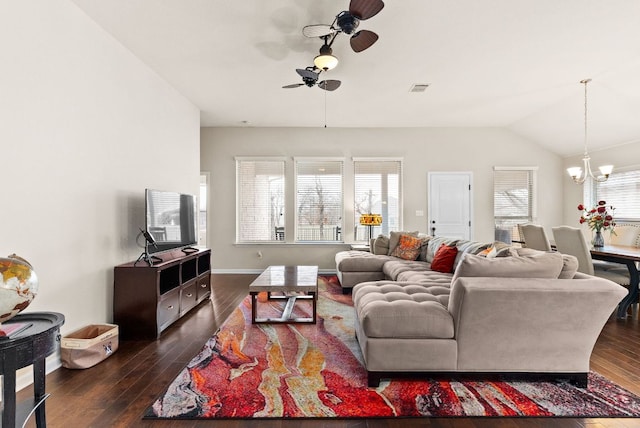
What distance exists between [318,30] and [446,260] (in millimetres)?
2885

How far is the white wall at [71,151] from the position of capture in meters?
2.21

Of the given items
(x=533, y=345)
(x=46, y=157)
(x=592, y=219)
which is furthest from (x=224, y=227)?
(x=592, y=219)

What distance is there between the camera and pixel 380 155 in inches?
256

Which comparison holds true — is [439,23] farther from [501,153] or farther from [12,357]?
[501,153]

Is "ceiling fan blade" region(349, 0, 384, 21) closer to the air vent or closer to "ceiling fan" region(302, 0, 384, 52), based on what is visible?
"ceiling fan" region(302, 0, 384, 52)

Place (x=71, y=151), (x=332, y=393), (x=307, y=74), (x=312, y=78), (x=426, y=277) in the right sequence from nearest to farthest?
(x=332, y=393) < (x=71, y=151) < (x=307, y=74) < (x=312, y=78) < (x=426, y=277)

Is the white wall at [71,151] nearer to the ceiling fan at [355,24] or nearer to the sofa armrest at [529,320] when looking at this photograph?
the ceiling fan at [355,24]

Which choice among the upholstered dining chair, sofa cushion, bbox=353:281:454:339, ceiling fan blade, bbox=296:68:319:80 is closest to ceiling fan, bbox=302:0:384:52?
ceiling fan blade, bbox=296:68:319:80

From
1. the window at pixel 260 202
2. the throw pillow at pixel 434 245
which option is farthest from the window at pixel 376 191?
the throw pillow at pixel 434 245

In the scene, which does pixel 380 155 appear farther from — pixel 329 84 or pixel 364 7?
pixel 364 7

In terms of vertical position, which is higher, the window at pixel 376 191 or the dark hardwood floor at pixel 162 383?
the window at pixel 376 191

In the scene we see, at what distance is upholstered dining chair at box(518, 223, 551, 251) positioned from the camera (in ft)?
13.7

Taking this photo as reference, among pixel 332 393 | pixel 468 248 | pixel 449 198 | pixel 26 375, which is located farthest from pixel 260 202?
pixel 332 393

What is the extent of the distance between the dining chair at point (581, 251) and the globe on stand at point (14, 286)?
4687mm
